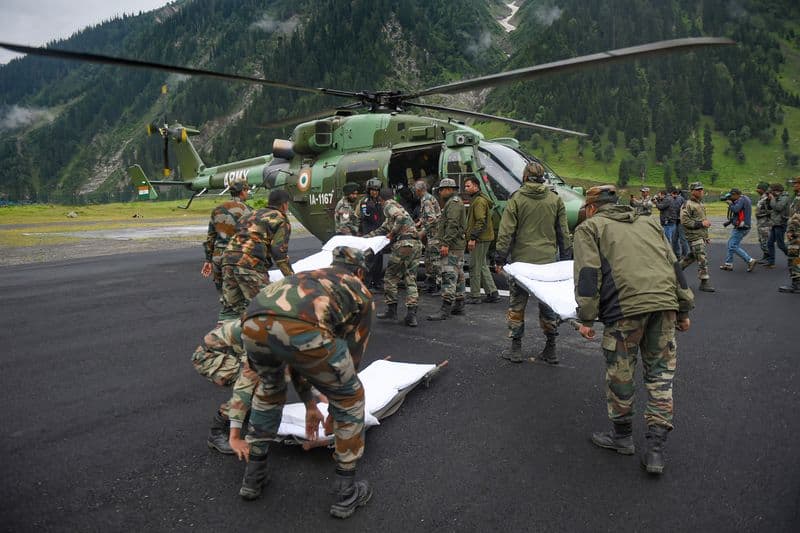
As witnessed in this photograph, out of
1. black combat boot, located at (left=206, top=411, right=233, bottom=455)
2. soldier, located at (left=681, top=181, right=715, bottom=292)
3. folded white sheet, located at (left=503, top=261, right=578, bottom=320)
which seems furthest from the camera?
soldier, located at (left=681, top=181, right=715, bottom=292)

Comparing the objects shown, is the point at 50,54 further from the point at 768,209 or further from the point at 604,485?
the point at 768,209

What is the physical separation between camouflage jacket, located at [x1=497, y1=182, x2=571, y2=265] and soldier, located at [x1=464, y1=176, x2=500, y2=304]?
1.99 m

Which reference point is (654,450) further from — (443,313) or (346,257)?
(443,313)

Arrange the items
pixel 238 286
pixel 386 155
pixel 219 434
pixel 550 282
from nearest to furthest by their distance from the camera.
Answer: pixel 219 434 → pixel 238 286 → pixel 550 282 → pixel 386 155

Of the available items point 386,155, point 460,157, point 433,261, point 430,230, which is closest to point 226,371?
point 430,230

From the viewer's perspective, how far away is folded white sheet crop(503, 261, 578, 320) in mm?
4172

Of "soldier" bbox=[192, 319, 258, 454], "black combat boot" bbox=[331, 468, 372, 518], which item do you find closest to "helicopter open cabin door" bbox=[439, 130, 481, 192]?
"soldier" bbox=[192, 319, 258, 454]

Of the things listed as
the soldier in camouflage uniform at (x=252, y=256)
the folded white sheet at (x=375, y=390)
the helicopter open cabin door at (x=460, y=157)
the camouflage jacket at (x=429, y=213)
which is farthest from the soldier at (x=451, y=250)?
the soldier in camouflage uniform at (x=252, y=256)

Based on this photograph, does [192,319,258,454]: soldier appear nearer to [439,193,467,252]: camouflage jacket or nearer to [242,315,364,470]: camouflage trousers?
[242,315,364,470]: camouflage trousers

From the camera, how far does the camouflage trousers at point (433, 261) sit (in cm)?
803

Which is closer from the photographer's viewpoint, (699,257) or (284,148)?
(699,257)

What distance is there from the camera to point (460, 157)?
27.4ft

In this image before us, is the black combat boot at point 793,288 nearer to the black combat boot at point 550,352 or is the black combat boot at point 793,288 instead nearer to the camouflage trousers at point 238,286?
the black combat boot at point 550,352

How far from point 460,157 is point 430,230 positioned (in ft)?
5.32
